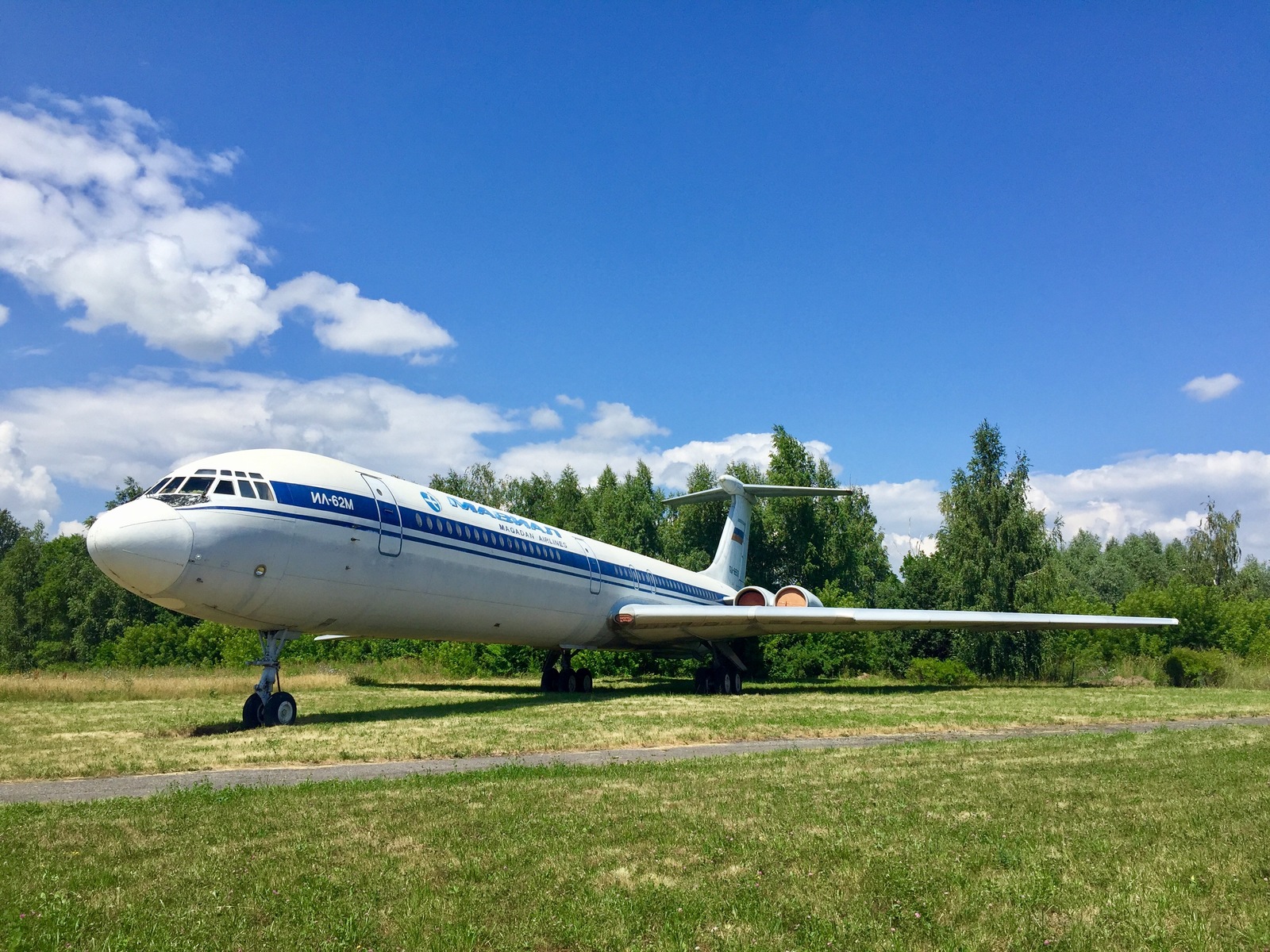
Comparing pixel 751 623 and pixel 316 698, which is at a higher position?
pixel 751 623

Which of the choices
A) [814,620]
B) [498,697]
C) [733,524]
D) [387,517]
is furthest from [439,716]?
[733,524]

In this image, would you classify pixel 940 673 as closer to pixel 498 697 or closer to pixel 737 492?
pixel 737 492

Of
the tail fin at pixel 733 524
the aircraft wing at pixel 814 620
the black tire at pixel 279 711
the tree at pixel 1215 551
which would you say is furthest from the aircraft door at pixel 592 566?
the tree at pixel 1215 551

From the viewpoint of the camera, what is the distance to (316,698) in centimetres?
1878

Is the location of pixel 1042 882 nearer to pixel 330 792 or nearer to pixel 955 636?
pixel 330 792

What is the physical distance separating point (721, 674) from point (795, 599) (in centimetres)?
324

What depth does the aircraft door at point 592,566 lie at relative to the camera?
21594mm

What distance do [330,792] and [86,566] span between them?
6346cm

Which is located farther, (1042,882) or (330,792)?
(330,792)

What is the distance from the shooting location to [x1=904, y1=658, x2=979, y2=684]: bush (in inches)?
1226

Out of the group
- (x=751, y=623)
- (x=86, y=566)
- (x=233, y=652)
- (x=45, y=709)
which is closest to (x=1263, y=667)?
(x=751, y=623)

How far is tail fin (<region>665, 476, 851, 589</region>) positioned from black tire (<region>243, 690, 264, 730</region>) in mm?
18261

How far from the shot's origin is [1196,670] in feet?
91.5

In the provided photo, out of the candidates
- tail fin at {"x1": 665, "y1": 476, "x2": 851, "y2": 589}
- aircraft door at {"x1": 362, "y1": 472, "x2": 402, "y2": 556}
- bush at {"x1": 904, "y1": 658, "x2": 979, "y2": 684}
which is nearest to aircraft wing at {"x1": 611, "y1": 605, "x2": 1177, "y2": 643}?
tail fin at {"x1": 665, "y1": 476, "x2": 851, "y2": 589}
